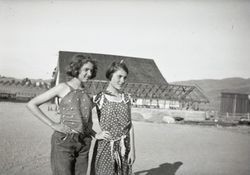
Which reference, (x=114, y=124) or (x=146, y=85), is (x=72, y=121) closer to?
(x=114, y=124)

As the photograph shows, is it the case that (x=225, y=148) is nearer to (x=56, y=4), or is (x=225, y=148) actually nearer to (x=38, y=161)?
(x=38, y=161)

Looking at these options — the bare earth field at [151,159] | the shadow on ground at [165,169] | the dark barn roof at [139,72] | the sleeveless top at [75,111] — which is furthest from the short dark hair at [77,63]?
the dark barn roof at [139,72]

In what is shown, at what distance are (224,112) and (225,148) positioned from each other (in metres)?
16.3

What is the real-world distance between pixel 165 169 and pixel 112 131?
326cm

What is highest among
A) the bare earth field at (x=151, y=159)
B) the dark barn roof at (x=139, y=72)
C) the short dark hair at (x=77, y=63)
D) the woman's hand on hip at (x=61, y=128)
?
the dark barn roof at (x=139, y=72)

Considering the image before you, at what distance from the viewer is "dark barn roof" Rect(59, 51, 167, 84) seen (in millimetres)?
30688

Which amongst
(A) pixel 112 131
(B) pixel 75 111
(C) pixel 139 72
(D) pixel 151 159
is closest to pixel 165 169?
(D) pixel 151 159

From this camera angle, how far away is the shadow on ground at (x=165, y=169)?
5384 millimetres

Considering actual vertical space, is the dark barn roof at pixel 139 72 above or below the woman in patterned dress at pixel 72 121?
above

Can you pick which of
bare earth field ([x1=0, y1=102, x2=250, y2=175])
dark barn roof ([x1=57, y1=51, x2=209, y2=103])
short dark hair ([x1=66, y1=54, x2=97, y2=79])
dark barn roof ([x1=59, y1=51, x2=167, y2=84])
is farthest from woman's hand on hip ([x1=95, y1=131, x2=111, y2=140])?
dark barn roof ([x1=59, y1=51, x2=167, y2=84])

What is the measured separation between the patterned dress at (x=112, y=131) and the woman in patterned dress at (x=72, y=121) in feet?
0.75

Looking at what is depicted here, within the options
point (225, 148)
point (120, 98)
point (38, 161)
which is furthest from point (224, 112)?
point (120, 98)

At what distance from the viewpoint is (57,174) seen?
2.54m

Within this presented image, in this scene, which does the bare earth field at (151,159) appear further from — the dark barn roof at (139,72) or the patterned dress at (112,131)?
the dark barn roof at (139,72)
